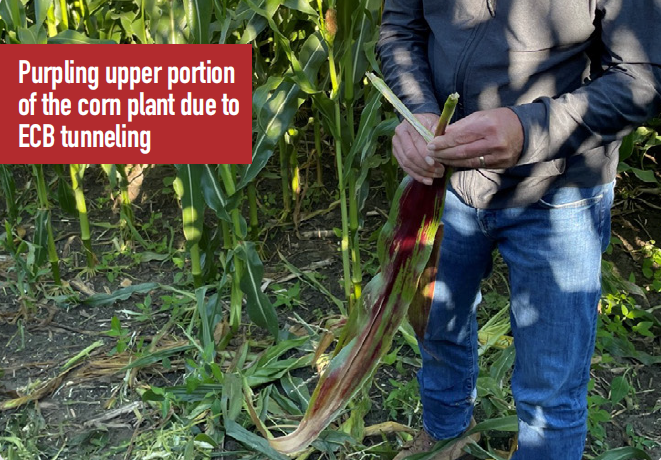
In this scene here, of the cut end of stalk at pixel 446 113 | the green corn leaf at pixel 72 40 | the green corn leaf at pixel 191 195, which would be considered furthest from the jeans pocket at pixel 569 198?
the green corn leaf at pixel 72 40

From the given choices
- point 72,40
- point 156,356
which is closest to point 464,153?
point 156,356

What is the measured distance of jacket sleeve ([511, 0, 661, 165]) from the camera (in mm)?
1238

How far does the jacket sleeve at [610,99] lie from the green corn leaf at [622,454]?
1056 millimetres

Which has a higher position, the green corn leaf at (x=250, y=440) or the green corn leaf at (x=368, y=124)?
the green corn leaf at (x=368, y=124)

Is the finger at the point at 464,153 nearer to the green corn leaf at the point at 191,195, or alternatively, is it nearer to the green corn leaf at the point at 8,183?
the green corn leaf at the point at 191,195

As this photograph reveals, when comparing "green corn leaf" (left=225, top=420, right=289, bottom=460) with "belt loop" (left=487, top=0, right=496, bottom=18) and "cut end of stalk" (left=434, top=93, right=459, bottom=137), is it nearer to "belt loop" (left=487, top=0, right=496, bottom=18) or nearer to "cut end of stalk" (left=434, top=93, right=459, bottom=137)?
"cut end of stalk" (left=434, top=93, right=459, bottom=137)

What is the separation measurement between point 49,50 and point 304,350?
4.56 ft

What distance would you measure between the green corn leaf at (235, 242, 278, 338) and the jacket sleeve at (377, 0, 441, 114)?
1013 millimetres

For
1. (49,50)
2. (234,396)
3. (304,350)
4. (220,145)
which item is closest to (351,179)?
(220,145)

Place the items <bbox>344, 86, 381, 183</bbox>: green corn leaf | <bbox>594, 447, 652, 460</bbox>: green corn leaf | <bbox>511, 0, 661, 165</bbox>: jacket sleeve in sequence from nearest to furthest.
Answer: <bbox>511, 0, 661, 165</bbox>: jacket sleeve, <bbox>594, 447, 652, 460</bbox>: green corn leaf, <bbox>344, 86, 381, 183</bbox>: green corn leaf

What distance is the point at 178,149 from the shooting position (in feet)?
8.20

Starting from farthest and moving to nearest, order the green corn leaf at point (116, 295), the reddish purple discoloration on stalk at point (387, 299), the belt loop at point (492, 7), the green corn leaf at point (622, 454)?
1. the green corn leaf at point (116, 295)
2. the green corn leaf at point (622, 454)
3. the reddish purple discoloration on stalk at point (387, 299)
4. the belt loop at point (492, 7)

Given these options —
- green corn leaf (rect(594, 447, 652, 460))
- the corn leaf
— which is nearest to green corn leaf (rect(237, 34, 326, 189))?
the corn leaf

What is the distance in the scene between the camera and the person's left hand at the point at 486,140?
128 cm
